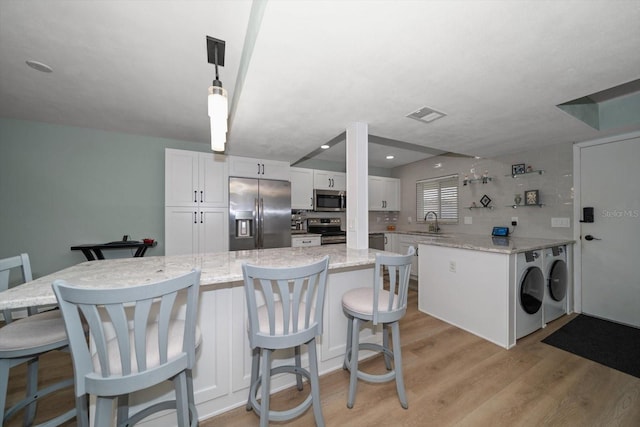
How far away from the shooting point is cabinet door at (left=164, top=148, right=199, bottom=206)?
11.1 feet

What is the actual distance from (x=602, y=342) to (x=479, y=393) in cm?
184

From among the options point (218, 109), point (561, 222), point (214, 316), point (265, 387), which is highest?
point (218, 109)

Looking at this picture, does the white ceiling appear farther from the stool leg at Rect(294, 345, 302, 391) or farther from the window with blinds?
the stool leg at Rect(294, 345, 302, 391)

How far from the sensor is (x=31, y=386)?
56.8 inches

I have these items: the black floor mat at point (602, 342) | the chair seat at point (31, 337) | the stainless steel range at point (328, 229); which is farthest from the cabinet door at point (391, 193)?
the chair seat at point (31, 337)

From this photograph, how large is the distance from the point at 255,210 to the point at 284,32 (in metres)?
2.88

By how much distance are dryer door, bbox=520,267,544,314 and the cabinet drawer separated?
9.43 ft

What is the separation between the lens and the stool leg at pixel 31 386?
1422 mm

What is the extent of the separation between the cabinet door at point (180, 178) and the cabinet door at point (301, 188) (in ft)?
5.39

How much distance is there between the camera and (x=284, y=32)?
1272mm

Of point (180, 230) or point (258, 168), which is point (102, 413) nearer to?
point (180, 230)

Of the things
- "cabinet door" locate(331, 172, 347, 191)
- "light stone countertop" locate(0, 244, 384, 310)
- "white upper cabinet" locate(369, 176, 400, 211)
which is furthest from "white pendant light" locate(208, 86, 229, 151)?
"white upper cabinet" locate(369, 176, 400, 211)

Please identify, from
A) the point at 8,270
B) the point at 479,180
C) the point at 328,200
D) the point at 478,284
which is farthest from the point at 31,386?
the point at 479,180

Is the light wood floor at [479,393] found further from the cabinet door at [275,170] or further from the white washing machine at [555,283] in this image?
the cabinet door at [275,170]
